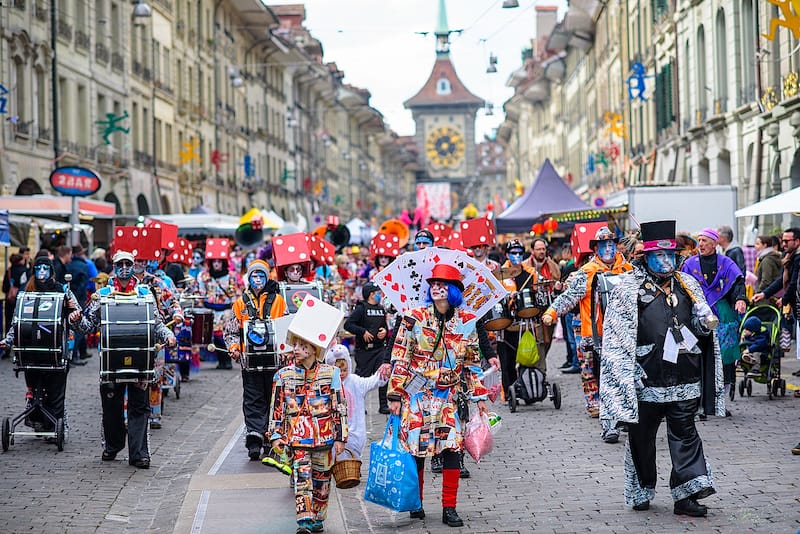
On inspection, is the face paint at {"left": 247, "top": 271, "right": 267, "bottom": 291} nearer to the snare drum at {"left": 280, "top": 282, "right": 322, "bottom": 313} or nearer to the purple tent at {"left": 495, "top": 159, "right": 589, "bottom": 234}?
the snare drum at {"left": 280, "top": 282, "right": 322, "bottom": 313}

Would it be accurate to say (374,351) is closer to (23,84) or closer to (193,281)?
(193,281)

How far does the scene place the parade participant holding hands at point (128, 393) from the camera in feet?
35.3

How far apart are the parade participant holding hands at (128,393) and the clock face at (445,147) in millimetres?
156982

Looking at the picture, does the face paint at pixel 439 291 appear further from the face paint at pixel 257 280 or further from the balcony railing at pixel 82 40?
the balcony railing at pixel 82 40

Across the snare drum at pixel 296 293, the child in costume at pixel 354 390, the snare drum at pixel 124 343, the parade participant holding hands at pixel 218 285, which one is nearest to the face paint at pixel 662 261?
the child in costume at pixel 354 390

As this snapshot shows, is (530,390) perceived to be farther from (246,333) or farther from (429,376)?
(429,376)

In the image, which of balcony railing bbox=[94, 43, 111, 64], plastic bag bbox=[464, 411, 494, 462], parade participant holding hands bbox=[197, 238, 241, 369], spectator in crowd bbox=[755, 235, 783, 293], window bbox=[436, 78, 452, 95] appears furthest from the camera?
window bbox=[436, 78, 452, 95]

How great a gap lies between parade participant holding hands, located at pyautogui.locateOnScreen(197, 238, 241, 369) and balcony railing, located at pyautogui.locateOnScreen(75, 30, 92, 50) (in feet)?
55.6

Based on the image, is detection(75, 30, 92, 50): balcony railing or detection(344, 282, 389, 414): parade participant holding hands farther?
detection(75, 30, 92, 50): balcony railing

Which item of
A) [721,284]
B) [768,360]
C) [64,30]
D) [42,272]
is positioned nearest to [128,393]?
[42,272]

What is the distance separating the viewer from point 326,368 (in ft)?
26.9

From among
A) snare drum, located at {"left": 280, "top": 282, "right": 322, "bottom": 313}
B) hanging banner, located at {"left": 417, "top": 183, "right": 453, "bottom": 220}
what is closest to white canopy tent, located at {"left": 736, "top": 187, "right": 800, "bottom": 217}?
snare drum, located at {"left": 280, "top": 282, "right": 322, "bottom": 313}

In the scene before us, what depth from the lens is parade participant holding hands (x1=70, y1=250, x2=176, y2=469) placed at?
10758mm

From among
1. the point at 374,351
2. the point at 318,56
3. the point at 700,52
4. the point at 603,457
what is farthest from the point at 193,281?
the point at 318,56
